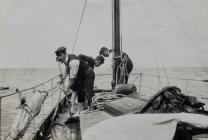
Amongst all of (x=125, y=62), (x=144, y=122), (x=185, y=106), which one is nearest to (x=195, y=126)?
(x=144, y=122)

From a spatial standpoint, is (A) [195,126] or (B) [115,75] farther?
(B) [115,75]

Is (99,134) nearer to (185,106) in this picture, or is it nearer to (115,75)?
(185,106)

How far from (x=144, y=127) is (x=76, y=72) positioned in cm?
305

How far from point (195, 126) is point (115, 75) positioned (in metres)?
5.45

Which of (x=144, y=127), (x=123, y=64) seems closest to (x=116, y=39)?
(x=123, y=64)

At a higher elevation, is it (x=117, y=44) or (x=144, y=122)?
(x=117, y=44)

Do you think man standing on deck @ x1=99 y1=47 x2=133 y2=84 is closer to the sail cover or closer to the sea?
the sea

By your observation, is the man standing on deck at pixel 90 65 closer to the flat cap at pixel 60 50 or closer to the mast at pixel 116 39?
the mast at pixel 116 39

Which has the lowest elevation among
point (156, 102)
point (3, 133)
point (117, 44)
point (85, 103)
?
point (3, 133)

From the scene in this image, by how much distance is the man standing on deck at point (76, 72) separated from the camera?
596cm

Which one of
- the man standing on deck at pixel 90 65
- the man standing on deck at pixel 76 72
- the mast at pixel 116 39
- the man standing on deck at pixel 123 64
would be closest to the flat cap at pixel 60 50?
the man standing on deck at pixel 76 72

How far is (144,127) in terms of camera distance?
3.14 metres

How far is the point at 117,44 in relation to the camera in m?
8.62

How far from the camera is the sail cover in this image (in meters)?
3.07
